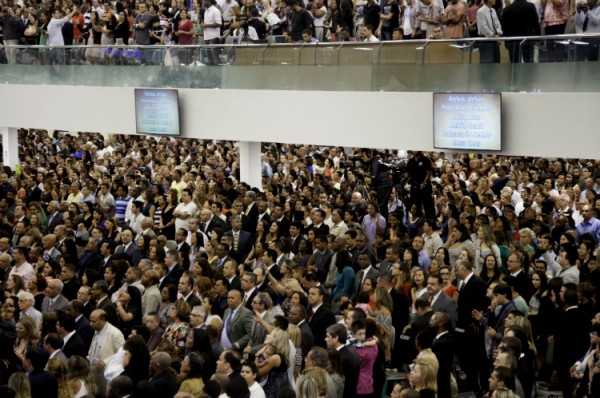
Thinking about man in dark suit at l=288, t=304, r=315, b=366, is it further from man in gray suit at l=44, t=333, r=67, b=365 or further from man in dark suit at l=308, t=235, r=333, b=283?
man in dark suit at l=308, t=235, r=333, b=283

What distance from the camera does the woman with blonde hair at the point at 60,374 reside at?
333 inches

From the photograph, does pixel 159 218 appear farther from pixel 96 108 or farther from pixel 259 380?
pixel 259 380

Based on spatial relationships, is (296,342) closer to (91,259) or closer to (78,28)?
(91,259)

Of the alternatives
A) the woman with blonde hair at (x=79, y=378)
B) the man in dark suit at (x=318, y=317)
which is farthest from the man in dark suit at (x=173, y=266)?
the woman with blonde hair at (x=79, y=378)

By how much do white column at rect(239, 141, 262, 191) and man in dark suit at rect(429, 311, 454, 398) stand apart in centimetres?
991

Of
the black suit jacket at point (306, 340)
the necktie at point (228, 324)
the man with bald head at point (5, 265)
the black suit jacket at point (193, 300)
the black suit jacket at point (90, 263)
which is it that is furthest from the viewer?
the black suit jacket at point (90, 263)

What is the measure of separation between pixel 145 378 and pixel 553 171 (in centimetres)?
1285

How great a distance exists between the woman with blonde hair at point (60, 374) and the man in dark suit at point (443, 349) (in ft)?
10.1

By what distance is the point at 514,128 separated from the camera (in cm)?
1421

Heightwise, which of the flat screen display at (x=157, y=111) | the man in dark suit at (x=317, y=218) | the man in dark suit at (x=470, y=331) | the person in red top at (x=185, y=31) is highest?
the person in red top at (x=185, y=31)

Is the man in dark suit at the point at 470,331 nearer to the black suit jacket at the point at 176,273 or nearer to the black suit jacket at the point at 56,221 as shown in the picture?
the black suit jacket at the point at 176,273

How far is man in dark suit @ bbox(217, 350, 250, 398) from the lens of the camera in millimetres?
8023

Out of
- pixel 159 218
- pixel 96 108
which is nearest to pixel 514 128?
pixel 159 218

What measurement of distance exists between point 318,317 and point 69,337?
2317 millimetres
